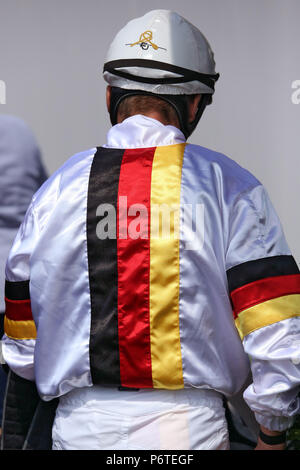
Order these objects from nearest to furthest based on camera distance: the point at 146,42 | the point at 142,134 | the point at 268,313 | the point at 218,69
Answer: the point at 268,313 < the point at 142,134 < the point at 146,42 < the point at 218,69

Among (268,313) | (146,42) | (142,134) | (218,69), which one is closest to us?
(268,313)

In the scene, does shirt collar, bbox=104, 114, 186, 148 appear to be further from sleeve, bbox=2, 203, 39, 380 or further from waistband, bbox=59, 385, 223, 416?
waistband, bbox=59, 385, 223, 416

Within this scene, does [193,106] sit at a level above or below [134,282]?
above

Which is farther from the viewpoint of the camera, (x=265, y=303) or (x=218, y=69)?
(x=218, y=69)

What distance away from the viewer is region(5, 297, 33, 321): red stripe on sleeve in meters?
1.54

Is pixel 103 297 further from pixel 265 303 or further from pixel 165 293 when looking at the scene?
pixel 265 303

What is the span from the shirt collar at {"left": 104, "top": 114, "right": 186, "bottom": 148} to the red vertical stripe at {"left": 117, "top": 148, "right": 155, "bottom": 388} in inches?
3.7

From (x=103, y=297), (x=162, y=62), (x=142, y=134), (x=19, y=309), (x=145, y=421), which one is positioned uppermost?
(x=162, y=62)

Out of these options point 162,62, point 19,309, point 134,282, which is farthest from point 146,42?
point 19,309

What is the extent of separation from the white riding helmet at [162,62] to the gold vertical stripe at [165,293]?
0.87 feet

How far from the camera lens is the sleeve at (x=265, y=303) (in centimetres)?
133

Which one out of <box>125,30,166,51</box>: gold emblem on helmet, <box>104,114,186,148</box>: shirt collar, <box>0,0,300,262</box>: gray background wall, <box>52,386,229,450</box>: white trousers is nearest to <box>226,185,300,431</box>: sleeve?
<box>52,386,229,450</box>: white trousers

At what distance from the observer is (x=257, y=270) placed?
4.46ft

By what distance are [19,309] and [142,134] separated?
1.66 feet
